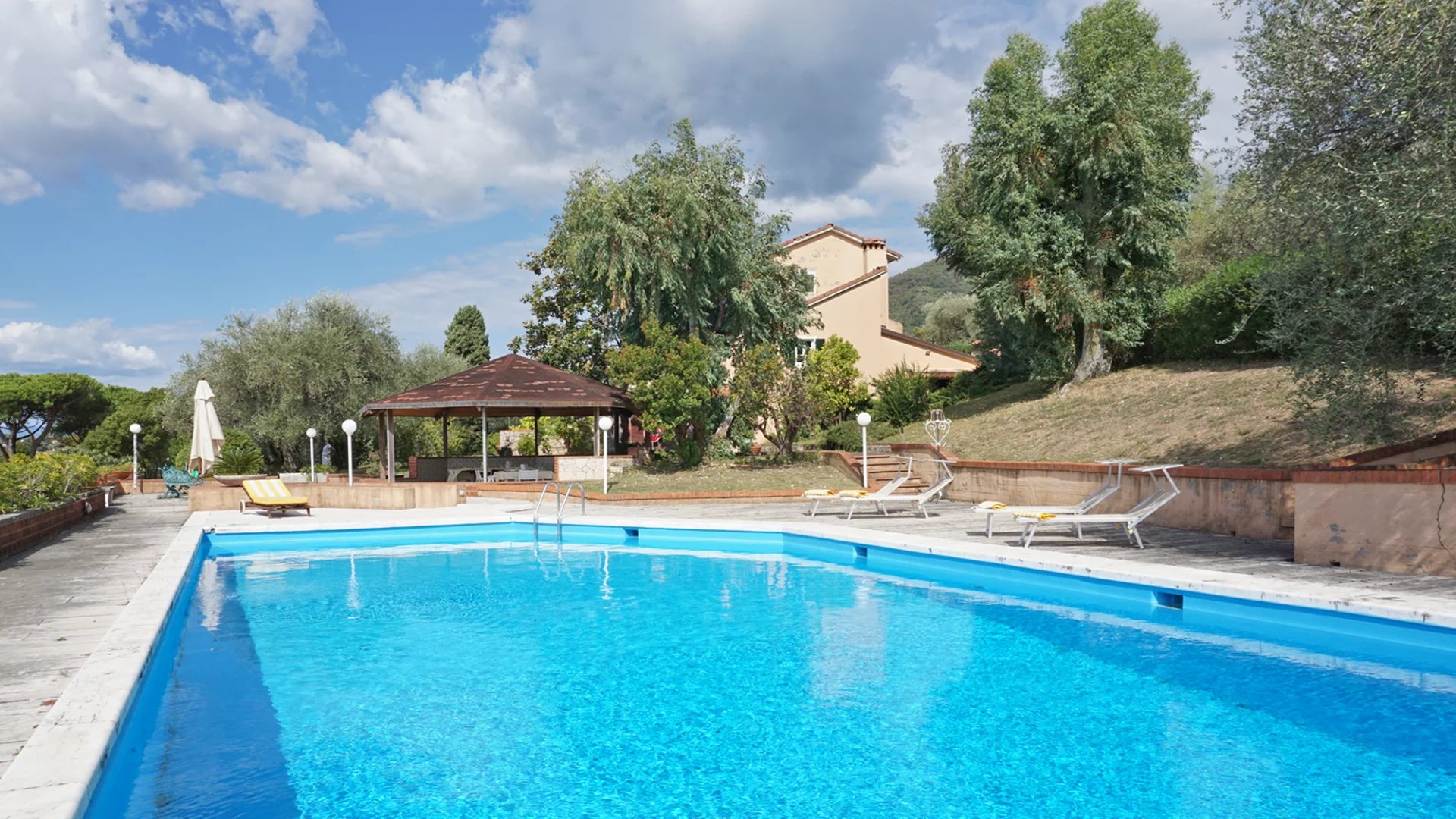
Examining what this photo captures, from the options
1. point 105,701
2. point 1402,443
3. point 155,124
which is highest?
point 155,124

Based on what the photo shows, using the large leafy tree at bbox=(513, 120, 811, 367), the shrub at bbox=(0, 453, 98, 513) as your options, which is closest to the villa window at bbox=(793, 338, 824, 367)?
the large leafy tree at bbox=(513, 120, 811, 367)

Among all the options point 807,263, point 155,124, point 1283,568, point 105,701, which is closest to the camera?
point 105,701

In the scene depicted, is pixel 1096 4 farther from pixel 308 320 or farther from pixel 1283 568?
pixel 308 320

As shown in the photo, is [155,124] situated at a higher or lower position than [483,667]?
higher

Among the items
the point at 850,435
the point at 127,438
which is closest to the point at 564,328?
the point at 850,435

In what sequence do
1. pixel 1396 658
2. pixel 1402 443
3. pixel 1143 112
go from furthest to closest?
1. pixel 1143 112
2. pixel 1402 443
3. pixel 1396 658

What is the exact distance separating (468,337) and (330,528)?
102 ft

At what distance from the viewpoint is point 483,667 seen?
7.32 meters

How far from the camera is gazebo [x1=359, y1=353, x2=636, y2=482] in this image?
74.3 feet

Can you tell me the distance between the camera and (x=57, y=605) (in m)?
7.59

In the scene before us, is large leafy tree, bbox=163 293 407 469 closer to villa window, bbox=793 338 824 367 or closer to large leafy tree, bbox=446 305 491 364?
large leafy tree, bbox=446 305 491 364

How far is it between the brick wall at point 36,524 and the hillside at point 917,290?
5665cm

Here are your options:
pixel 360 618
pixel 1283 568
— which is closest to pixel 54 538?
pixel 360 618

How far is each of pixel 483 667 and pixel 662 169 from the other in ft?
63.1
